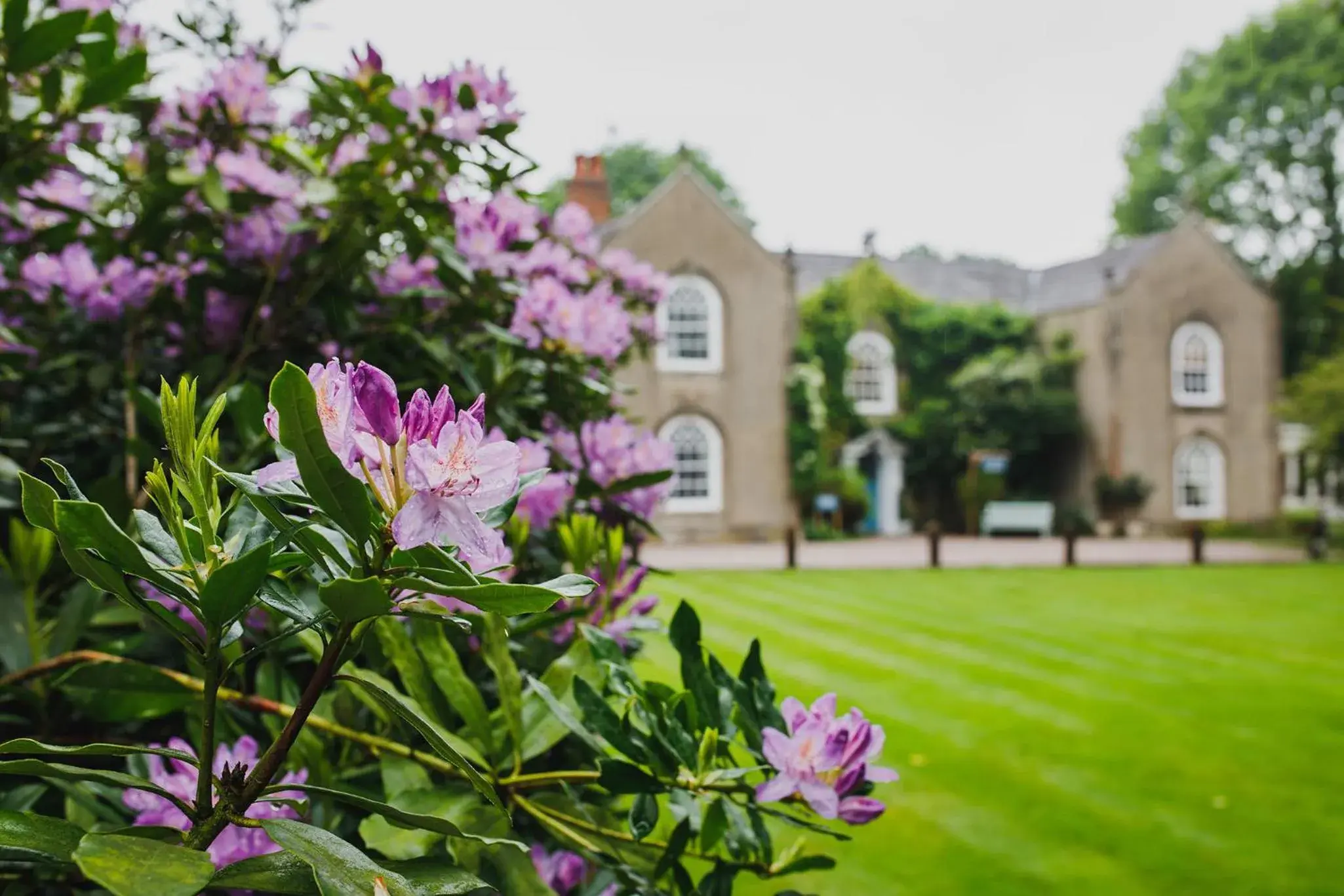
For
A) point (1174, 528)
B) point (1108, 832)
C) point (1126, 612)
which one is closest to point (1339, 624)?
point (1126, 612)

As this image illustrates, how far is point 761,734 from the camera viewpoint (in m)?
1.06

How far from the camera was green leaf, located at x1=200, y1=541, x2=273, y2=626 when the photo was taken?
552 mm

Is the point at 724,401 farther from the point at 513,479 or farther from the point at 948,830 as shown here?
the point at 513,479

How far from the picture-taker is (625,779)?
976mm

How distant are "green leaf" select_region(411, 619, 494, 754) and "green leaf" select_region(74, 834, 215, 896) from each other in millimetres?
499

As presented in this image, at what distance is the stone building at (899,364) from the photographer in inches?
762

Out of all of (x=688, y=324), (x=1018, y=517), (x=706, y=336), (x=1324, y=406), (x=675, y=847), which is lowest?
(x=1018, y=517)

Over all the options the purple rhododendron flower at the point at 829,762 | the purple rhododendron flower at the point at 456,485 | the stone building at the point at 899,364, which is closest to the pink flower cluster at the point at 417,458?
the purple rhododendron flower at the point at 456,485

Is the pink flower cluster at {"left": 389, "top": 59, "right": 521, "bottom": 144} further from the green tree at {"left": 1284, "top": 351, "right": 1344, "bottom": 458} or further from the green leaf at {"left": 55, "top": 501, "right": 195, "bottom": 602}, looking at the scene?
the green tree at {"left": 1284, "top": 351, "right": 1344, "bottom": 458}

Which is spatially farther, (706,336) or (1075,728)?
(706,336)

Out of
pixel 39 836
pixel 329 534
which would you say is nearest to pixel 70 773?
pixel 39 836

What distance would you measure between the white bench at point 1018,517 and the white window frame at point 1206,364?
14.4 feet

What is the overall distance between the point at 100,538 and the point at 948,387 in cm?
2309

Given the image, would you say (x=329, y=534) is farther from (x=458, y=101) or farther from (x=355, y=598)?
→ (x=458, y=101)
